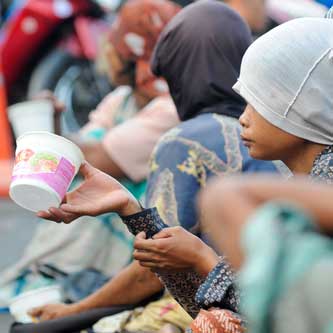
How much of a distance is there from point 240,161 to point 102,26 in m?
4.99

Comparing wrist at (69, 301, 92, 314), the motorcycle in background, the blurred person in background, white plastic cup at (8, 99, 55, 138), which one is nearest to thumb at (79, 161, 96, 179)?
wrist at (69, 301, 92, 314)

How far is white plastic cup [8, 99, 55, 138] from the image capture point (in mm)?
4242

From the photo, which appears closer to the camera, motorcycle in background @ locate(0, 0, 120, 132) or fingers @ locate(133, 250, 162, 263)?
fingers @ locate(133, 250, 162, 263)

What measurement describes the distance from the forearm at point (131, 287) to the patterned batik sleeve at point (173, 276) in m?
0.62

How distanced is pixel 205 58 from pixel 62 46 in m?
5.03

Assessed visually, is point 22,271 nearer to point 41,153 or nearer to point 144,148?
point 144,148

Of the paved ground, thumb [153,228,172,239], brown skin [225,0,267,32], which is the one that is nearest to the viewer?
thumb [153,228,172,239]

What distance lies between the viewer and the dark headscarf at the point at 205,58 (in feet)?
10.8

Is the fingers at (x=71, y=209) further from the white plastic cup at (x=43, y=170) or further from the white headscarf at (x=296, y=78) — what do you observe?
the white headscarf at (x=296, y=78)

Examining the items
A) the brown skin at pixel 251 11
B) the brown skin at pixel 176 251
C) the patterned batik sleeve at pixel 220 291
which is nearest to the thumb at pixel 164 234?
the brown skin at pixel 176 251

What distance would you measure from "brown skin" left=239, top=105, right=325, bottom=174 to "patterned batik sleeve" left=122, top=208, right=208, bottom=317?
290mm

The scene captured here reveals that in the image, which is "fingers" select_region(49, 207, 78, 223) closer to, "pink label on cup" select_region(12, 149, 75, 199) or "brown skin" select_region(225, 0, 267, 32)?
"pink label on cup" select_region(12, 149, 75, 199)

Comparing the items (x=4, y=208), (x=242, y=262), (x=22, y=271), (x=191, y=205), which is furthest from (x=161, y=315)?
(x=4, y=208)

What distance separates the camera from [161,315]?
3.19 metres
